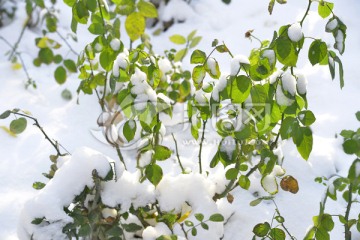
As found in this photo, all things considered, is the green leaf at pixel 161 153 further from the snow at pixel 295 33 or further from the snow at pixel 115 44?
the snow at pixel 295 33

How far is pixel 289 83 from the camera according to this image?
0.78 meters

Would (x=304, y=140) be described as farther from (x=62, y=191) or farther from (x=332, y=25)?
A: (x=62, y=191)

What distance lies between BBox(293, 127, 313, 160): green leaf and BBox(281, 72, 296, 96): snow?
7cm

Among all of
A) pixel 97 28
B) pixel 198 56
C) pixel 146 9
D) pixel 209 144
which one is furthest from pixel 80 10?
pixel 209 144

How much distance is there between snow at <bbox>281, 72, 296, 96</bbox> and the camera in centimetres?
78

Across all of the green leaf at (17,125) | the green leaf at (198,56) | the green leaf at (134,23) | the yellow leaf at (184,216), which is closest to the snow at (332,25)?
the green leaf at (198,56)

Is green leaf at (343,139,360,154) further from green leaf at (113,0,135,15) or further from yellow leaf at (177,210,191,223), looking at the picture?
green leaf at (113,0,135,15)

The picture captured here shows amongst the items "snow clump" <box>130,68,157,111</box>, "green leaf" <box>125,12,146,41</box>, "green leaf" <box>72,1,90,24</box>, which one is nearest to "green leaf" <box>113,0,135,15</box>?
"green leaf" <box>125,12,146,41</box>

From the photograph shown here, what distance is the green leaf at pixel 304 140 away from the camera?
76 centimetres

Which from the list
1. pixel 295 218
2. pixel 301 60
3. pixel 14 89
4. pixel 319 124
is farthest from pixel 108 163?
pixel 301 60

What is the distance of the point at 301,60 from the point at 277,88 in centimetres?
167

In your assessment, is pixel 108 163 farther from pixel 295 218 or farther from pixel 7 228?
pixel 295 218

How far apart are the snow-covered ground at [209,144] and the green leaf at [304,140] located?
21.6 inches

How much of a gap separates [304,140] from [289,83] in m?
0.11
